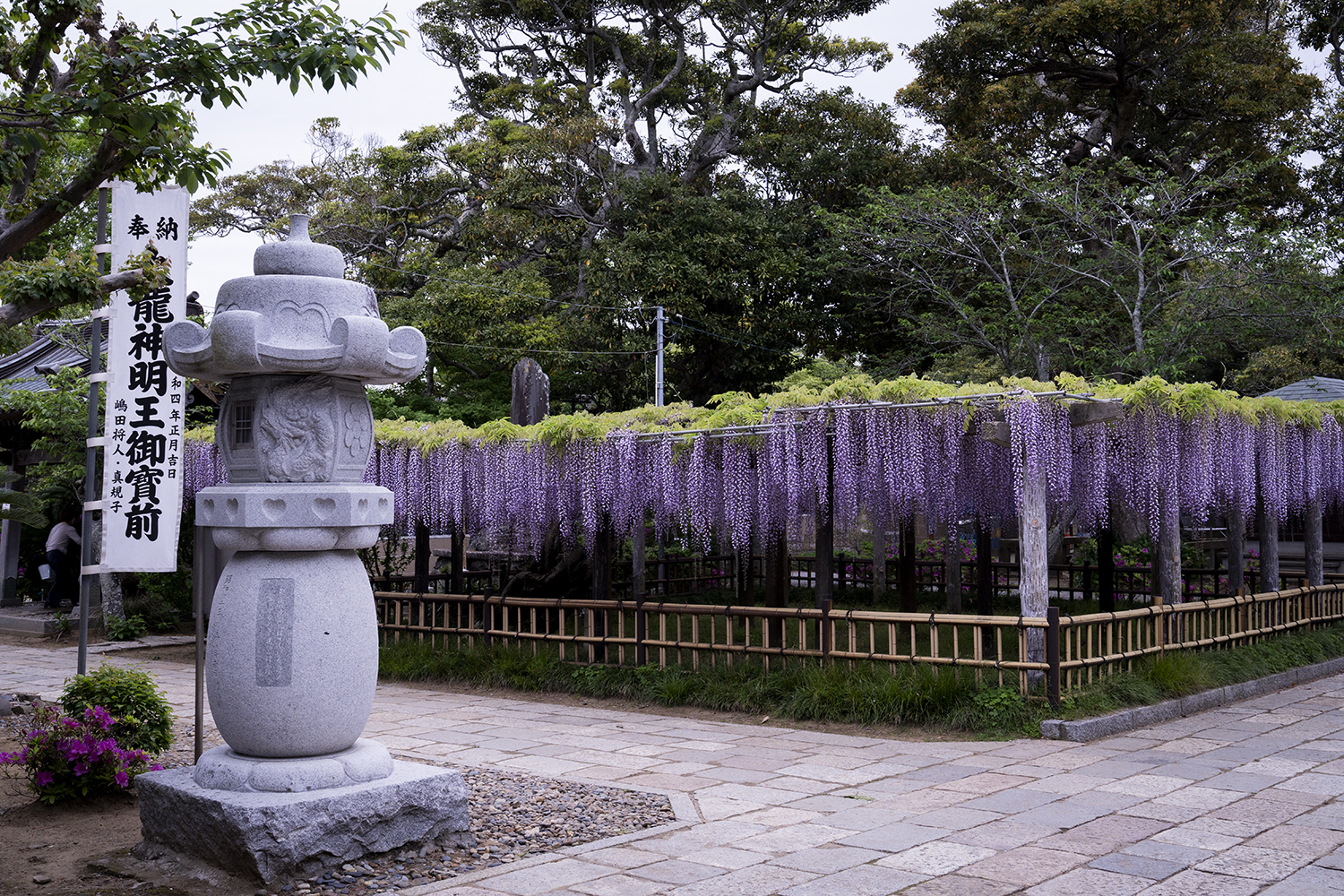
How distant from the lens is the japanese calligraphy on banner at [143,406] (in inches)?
295

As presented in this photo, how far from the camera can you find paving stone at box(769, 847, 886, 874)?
167 inches

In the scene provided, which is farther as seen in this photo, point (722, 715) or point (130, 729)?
point (722, 715)

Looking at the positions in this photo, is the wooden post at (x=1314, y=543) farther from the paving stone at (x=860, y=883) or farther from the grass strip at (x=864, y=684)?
the paving stone at (x=860, y=883)

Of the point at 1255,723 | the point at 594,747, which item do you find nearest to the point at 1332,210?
the point at 1255,723

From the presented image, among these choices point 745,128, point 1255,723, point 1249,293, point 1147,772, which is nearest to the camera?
point 1147,772

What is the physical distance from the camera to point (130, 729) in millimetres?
5520

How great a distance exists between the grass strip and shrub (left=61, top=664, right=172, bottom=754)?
3.82 meters

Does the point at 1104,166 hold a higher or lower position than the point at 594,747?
higher

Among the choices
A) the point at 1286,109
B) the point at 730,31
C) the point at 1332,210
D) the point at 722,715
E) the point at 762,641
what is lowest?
the point at 722,715

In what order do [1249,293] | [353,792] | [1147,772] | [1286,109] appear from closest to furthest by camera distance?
[353,792] → [1147,772] → [1249,293] → [1286,109]

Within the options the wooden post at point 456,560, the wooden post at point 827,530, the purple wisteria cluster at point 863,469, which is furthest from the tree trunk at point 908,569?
the wooden post at point 456,560

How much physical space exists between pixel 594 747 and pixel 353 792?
2.83m

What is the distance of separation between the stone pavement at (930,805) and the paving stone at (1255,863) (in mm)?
12

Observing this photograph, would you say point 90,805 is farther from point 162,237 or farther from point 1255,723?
point 1255,723
